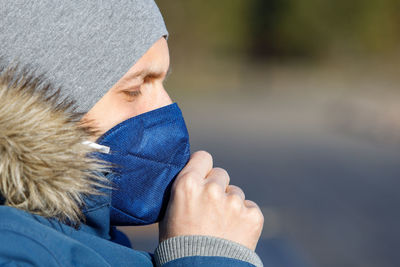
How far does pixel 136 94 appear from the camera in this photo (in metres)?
1.84

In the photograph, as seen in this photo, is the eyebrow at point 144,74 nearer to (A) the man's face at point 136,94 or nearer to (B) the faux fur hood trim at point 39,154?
(A) the man's face at point 136,94

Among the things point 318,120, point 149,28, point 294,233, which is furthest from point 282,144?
point 149,28

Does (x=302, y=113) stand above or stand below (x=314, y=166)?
below

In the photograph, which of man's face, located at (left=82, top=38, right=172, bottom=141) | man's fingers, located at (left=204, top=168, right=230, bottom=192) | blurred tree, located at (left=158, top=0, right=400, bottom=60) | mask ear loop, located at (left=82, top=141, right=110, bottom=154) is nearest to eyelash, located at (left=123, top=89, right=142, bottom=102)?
man's face, located at (left=82, top=38, right=172, bottom=141)

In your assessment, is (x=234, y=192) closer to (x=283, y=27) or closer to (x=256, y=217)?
(x=256, y=217)

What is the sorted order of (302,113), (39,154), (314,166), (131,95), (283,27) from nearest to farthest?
(39,154)
(131,95)
(314,166)
(302,113)
(283,27)

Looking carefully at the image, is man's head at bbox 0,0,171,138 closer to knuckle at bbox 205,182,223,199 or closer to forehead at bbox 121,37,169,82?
forehead at bbox 121,37,169,82

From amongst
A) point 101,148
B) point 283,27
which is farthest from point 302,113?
point 101,148

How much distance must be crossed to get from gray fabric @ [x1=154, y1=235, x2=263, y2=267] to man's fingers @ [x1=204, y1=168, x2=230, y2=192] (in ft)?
0.56

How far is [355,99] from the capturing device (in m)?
14.9

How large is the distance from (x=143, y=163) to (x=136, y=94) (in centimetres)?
21

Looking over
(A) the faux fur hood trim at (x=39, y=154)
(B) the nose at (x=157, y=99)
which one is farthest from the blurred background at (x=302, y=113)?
(A) the faux fur hood trim at (x=39, y=154)

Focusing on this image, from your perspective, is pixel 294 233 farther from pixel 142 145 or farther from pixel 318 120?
pixel 318 120

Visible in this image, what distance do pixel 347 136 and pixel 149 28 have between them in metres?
9.91
